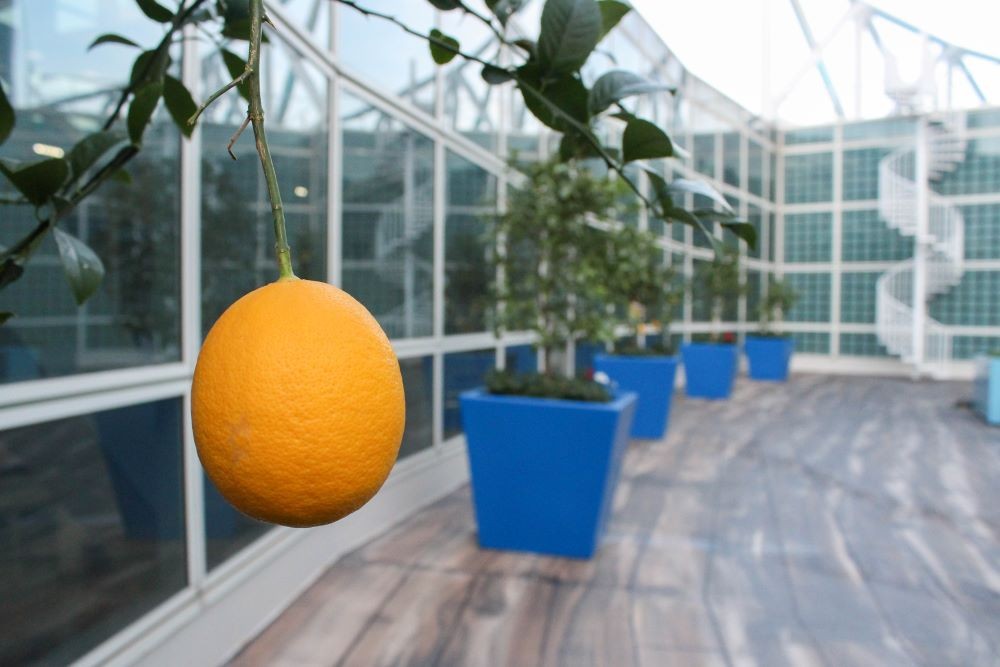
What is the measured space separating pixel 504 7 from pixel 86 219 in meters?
1.49

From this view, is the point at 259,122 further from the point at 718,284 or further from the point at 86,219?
the point at 718,284

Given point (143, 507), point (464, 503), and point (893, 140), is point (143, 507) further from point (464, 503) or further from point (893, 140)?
point (893, 140)

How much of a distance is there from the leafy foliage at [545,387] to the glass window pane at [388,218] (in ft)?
1.82

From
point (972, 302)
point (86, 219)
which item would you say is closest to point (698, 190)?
point (86, 219)

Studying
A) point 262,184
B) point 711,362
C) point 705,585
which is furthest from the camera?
point 711,362

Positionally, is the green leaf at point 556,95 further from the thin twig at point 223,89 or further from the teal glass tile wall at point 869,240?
the teal glass tile wall at point 869,240

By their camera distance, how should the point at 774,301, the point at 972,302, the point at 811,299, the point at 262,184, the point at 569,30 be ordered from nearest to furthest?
the point at 569,30 < the point at 262,184 < the point at 774,301 < the point at 972,302 < the point at 811,299

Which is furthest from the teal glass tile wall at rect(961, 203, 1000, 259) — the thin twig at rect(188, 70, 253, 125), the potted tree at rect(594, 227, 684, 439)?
the thin twig at rect(188, 70, 253, 125)

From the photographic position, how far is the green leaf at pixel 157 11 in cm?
48

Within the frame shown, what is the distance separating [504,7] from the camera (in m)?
0.45

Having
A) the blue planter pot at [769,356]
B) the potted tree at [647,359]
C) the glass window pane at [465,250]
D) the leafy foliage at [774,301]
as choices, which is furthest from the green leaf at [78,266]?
the leafy foliage at [774,301]

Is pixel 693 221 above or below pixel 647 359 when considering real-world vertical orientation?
above

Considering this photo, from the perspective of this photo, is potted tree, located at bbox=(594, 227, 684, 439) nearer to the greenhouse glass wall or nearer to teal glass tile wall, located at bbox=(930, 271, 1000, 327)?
the greenhouse glass wall

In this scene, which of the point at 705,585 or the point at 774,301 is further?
the point at 774,301
